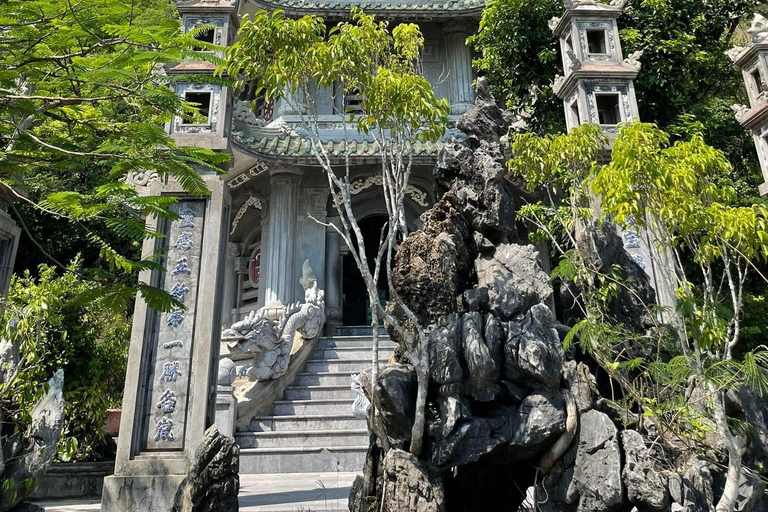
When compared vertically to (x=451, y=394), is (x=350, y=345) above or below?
above

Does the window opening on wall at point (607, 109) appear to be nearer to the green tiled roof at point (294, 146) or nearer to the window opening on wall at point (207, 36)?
the green tiled roof at point (294, 146)

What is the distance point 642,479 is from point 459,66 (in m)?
10.9

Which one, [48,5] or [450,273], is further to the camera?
[450,273]

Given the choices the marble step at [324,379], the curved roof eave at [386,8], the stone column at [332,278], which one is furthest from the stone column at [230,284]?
the curved roof eave at [386,8]

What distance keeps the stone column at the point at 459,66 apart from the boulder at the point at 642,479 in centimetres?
973

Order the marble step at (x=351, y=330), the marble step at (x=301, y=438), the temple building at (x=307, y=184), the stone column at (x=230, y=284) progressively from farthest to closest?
the stone column at (x=230, y=284) → the marble step at (x=351, y=330) → the temple building at (x=307, y=184) → the marble step at (x=301, y=438)

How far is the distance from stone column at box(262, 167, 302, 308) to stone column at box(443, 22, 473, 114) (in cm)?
397

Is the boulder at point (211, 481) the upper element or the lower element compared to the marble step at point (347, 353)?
lower

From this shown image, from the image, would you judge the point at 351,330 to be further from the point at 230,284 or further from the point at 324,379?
the point at 230,284

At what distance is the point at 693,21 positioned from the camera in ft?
29.5

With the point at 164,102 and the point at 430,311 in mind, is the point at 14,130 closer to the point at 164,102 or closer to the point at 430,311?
the point at 164,102

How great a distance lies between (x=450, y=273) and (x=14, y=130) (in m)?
3.10

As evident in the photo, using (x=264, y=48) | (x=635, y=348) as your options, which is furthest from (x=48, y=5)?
(x=635, y=348)

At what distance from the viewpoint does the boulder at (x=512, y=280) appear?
4512 millimetres
